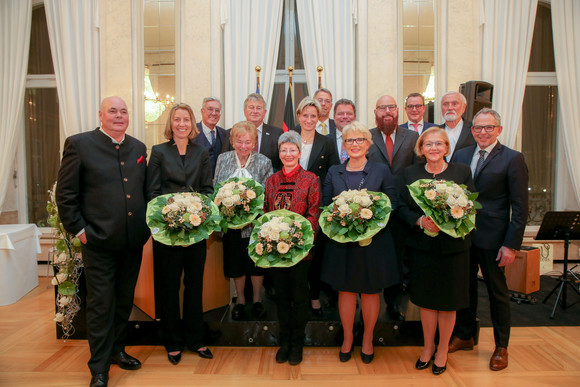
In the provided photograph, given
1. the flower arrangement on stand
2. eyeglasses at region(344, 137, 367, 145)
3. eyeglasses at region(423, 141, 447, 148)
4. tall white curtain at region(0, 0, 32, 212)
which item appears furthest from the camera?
tall white curtain at region(0, 0, 32, 212)

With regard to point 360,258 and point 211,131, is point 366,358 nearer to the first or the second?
point 360,258

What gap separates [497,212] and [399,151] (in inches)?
37.6

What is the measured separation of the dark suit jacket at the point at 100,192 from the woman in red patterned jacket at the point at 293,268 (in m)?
1.05

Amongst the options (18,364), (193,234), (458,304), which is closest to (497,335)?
(458,304)

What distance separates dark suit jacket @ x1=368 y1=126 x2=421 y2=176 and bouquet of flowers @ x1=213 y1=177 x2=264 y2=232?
109 cm

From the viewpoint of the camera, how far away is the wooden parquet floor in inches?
108

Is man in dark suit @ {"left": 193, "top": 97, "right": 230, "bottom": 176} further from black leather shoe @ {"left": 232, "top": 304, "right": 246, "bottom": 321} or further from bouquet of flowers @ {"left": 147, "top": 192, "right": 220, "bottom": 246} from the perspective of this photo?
black leather shoe @ {"left": 232, "top": 304, "right": 246, "bottom": 321}

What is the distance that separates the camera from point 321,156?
3.42m

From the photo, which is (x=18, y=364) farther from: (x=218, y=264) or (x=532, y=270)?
(x=532, y=270)

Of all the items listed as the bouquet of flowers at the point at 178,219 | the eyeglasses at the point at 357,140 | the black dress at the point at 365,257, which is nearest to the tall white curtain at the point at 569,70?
the black dress at the point at 365,257

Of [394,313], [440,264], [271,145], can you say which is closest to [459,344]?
[394,313]

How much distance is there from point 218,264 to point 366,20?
4.21m

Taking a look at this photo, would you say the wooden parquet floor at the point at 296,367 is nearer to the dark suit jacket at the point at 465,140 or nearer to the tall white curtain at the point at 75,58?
the dark suit jacket at the point at 465,140

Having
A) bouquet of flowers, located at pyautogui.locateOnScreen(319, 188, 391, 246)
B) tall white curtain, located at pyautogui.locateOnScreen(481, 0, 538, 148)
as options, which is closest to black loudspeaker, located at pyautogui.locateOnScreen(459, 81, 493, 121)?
tall white curtain, located at pyautogui.locateOnScreen(481, 0, 538, 148)
